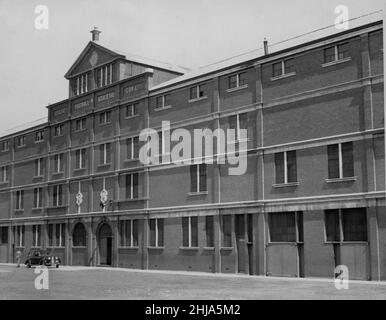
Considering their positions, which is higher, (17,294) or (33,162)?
(33,162)

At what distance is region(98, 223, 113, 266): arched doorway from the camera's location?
4944 centimetres

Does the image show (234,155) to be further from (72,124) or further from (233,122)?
(72,124)

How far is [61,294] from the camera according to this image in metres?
23.8

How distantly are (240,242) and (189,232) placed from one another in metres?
4.96

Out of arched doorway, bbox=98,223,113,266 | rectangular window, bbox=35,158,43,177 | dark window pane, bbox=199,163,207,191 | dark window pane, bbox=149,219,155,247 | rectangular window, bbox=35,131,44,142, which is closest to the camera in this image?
dark window pane, bbox=199,163,207,191

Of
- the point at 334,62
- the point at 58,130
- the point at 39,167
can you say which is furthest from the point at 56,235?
the point at 334,62

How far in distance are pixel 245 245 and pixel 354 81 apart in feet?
39.9

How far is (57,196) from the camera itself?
56656 mm

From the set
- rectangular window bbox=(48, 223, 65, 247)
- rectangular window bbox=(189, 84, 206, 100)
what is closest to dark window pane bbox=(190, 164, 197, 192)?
rectangular window bbox=(189, 84, 206, 100)

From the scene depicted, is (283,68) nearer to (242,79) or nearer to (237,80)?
(242,79)

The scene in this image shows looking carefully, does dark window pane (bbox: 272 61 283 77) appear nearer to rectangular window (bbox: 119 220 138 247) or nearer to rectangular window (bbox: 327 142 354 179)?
rectangular window (bbox: 327 142 354 179)

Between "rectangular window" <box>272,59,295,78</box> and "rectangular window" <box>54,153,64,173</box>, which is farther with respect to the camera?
"rectangular window" <box>54,153,64,173</box>

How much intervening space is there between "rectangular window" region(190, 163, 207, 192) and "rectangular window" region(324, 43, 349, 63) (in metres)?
11.5

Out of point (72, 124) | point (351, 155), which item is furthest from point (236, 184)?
point (72, 124)
